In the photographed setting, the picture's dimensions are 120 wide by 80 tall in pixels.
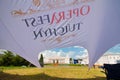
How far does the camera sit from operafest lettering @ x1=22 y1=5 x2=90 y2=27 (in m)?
7.04

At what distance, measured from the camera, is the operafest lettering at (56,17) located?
7043 millimetres

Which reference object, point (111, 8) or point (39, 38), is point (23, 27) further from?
point (111, 8)

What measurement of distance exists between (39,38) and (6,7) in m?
1.17

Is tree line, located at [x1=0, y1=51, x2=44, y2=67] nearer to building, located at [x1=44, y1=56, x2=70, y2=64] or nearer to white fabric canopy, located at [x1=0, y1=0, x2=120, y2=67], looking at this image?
building, located at [x1=44, y1=56, x2=70, y2=64]

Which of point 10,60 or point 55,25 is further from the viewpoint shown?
point 10,60

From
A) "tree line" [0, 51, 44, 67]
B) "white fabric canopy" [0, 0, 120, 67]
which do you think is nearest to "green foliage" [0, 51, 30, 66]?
"tree line" [0, 51, 44, 67]

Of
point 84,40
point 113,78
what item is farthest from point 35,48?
point 113,78

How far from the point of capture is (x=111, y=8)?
7246 mm

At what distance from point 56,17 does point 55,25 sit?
205mm

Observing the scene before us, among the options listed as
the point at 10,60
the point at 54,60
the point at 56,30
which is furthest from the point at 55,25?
the point at 10,60

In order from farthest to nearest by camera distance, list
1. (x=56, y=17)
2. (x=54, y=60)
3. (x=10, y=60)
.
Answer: (x=10, y=60) → (x=54, y=60) → (x=56, y=17)

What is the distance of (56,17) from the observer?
23.2ft

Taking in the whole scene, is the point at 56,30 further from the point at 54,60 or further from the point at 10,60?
the point at 10,60

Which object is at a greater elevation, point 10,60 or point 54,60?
point 10,60
